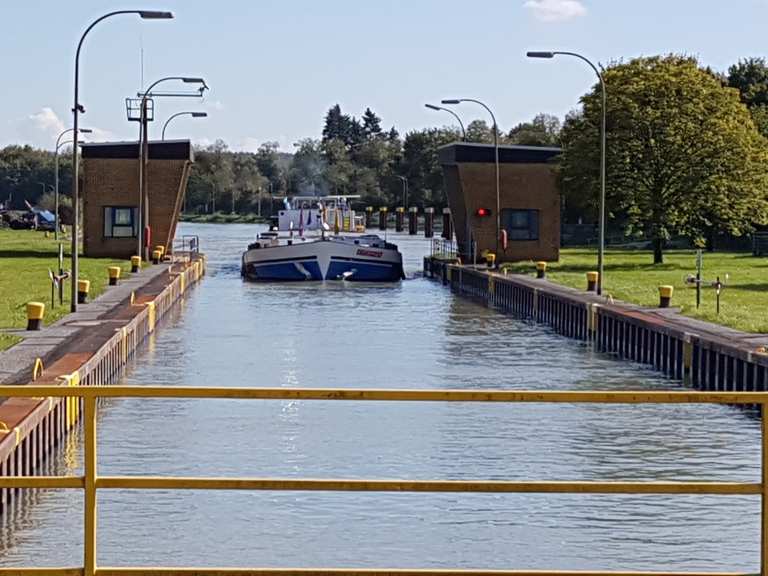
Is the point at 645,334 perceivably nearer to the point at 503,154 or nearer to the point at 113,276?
the point at 113,276

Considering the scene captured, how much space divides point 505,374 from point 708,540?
1828 centimetres

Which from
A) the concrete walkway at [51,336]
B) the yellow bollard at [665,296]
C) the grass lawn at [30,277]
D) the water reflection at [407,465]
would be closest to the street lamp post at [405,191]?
the grass lawn at [30,277]

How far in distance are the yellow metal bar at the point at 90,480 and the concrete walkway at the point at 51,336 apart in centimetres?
1586

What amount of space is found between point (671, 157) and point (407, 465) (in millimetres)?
46422

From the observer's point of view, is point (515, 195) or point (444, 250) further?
point (444, 250)

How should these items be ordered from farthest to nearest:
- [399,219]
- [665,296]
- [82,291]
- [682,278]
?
[399,219] → [682,278] → [665,296] → [82,291]

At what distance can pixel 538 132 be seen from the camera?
529ft

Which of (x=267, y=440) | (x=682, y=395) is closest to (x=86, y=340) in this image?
(x=267, y=440)

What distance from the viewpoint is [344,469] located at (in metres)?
22.7

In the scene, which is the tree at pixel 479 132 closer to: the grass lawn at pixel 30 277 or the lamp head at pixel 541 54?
the grass lawn at pixel 30 277

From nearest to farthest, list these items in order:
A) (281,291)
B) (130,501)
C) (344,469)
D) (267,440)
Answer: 1. (130,501)
2. (344,469)
3. (267,440)
4. (281,291)

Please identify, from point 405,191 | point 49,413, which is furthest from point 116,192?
point 405,191

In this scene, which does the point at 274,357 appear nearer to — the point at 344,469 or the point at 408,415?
the point at 408,415

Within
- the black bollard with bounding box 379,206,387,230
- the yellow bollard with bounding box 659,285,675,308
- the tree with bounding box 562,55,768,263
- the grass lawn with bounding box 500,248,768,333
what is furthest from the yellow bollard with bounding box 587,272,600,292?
the black bollard with bounding box 379,206,387,230
